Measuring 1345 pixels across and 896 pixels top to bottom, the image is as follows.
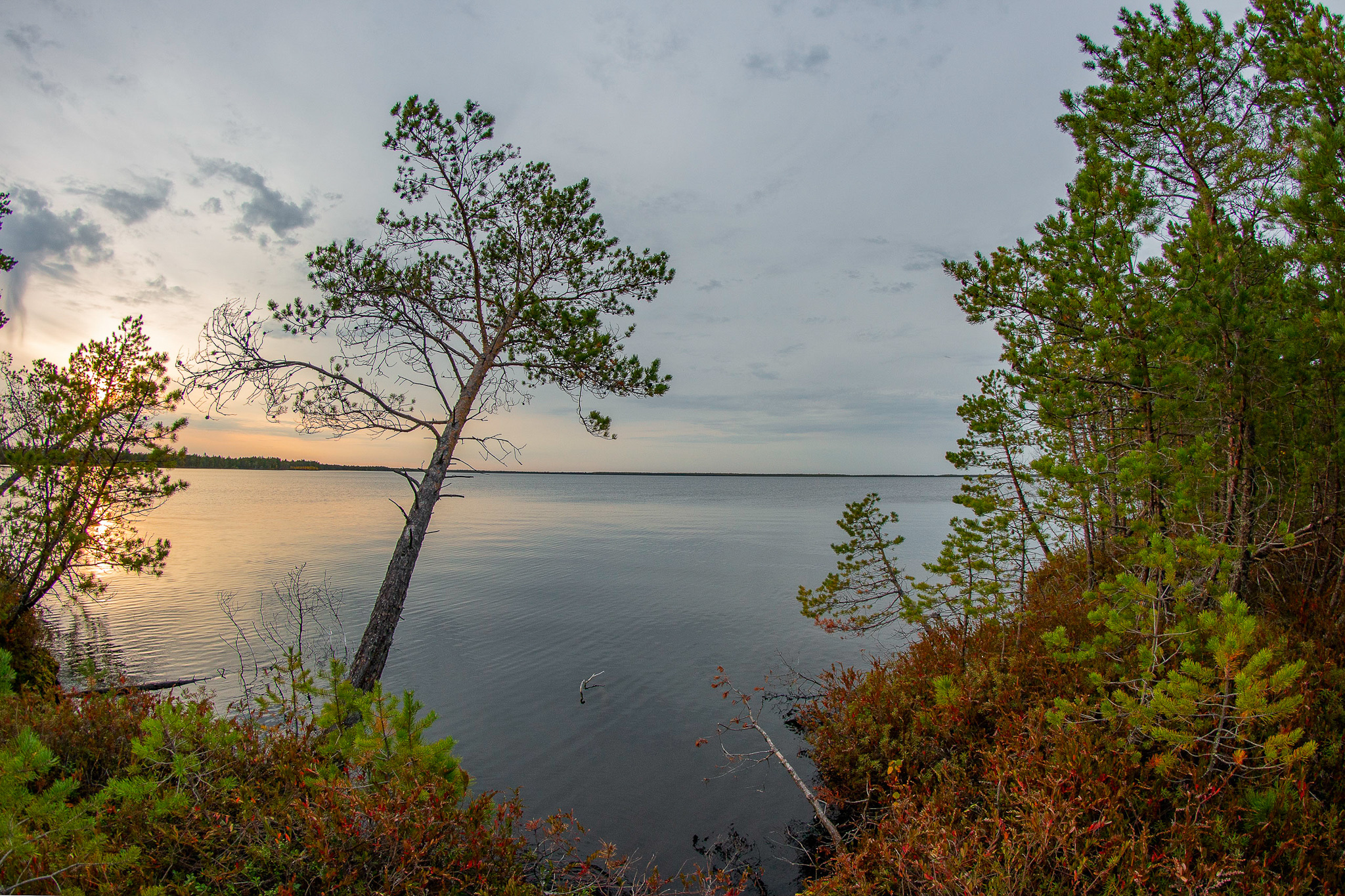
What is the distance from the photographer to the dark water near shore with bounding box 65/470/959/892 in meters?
8.86

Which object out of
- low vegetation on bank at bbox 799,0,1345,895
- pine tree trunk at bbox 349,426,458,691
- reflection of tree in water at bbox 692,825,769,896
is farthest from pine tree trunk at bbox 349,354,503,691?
low vegetation on bank at bbox 799,0,1345,895

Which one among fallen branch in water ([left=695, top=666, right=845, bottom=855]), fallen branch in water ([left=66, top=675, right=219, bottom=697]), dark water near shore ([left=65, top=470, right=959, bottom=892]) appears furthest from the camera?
fallen branch in water ([left=66, top=675, right=219, bottom=697])

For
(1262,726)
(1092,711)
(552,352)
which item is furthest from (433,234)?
(1262,726)

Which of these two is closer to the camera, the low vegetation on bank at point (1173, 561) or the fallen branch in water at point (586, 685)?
the low vegetation on bank at point (1173, 561)

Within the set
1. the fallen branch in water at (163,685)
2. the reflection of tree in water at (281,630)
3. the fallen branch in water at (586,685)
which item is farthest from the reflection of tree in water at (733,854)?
the fallen branch in water at (163,685)

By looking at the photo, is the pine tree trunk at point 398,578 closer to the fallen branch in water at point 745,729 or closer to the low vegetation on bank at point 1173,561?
the fallen branch in water at point 745,729

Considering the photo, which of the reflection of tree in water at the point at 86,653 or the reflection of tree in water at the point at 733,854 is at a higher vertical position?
the reflection of tree in water at the point at 86,653

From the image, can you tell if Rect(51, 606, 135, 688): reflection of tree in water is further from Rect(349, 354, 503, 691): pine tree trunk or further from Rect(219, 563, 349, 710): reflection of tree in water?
Rect(349, 354, 503, 691): pine tree trunk

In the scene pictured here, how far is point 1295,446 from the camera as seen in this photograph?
6270mm

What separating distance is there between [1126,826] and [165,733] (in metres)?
8.67

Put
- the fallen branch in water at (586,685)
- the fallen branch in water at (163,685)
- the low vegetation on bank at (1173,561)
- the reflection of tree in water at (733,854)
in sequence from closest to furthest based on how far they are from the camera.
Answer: the low vegetation on bank at (1173,561)
the reflection of tree in water at (733,854)
the fallen branch in water at (163,685)
the fallen branch in water at (586,685)

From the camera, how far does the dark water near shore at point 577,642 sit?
8.86m

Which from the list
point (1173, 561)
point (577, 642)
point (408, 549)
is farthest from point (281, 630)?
point (1173, 561)

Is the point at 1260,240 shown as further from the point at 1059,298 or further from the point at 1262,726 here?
→ the point at 1262,726
